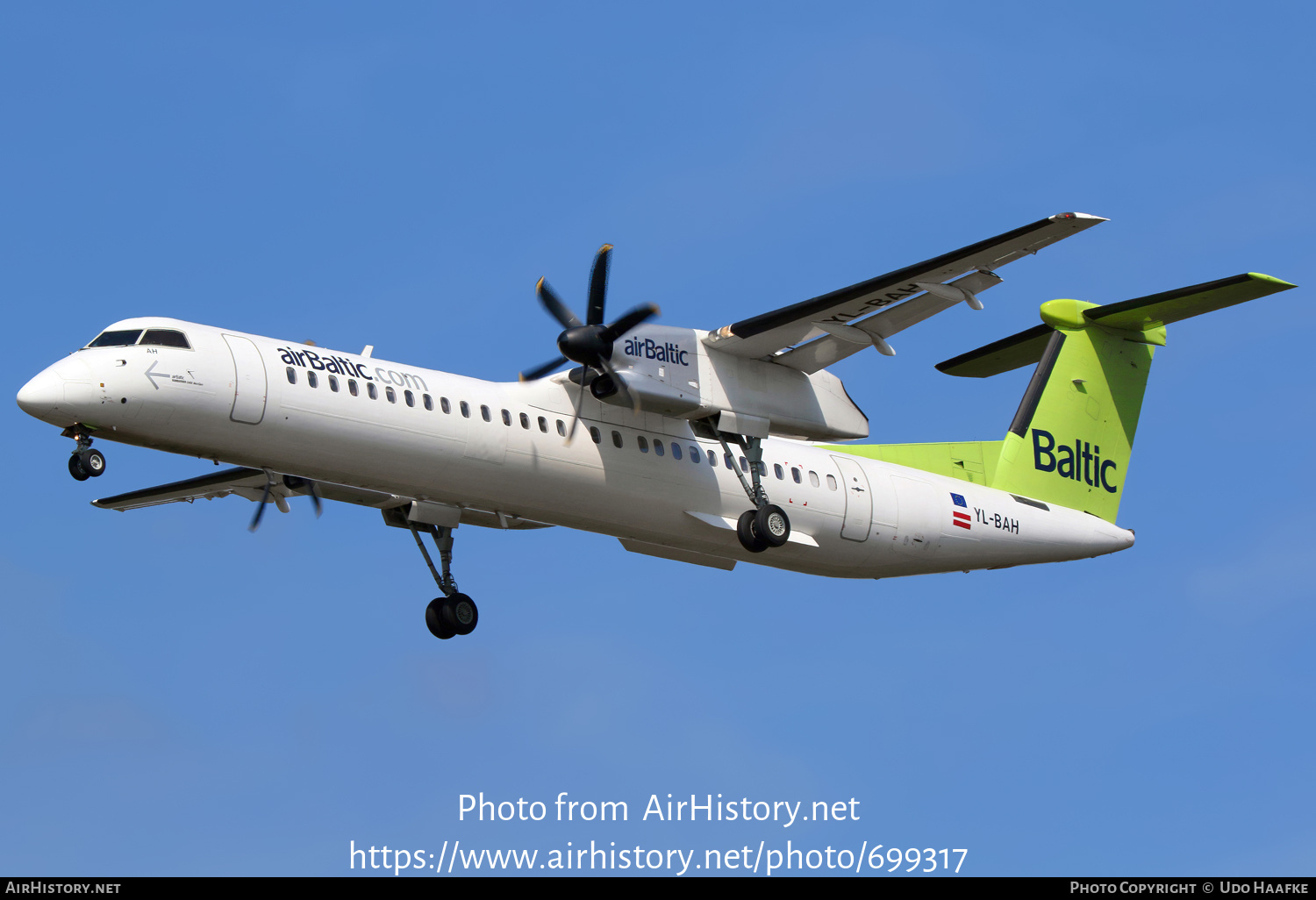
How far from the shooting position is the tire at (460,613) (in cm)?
2134

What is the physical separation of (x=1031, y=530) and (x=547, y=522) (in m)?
7.63

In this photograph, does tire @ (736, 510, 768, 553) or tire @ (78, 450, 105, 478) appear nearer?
tire @ (78, 450, 105, 478)

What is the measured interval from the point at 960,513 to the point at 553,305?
6818mm

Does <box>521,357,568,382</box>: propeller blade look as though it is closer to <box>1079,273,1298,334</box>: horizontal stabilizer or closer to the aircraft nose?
the aircraft nose

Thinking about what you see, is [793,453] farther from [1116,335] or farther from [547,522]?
[1116,335]

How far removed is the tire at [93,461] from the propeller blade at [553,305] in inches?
236

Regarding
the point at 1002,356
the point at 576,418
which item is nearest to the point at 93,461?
the point at 576,418

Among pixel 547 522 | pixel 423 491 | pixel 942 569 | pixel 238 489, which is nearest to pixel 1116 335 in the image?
pixel 942 569

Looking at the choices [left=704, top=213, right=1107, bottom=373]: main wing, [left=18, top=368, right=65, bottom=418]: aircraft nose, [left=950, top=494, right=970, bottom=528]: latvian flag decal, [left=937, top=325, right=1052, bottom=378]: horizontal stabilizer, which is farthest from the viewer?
[left=937, top=325, right=1052, bottom=378]: horizontal stabilizer

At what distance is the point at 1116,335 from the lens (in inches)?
980

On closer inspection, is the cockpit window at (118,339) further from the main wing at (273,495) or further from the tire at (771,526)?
the tire at (771,526)

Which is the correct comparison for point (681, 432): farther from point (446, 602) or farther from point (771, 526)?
point (446, 602)

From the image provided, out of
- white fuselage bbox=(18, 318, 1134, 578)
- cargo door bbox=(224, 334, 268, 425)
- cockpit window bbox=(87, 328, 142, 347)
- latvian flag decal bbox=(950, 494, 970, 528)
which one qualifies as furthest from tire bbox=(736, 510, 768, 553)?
cockpit window bbox=(87, 328, 142, 347)

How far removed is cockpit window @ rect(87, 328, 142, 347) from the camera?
1698cm
